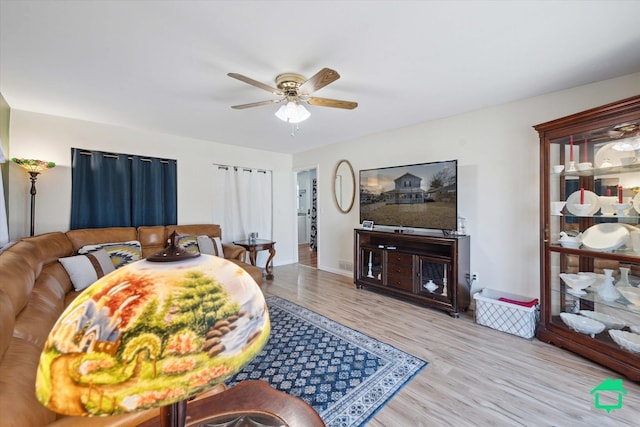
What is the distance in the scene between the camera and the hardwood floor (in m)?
1.57

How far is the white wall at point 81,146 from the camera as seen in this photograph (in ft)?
10.1

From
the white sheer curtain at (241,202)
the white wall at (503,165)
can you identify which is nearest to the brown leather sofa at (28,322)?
the white sheer curtain at (241,202)

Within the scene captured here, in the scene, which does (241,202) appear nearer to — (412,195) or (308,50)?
(412,195)

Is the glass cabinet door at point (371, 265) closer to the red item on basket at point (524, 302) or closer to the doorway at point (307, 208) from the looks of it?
the red item on basket at point (524, 302)

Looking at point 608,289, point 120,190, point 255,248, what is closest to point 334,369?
point 608,289

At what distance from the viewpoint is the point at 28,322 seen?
1.30 metres

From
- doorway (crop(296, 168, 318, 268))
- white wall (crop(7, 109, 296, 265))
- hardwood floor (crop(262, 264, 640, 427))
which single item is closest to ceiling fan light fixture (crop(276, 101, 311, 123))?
hardwood floor (crop(262, 264, 640, 427))

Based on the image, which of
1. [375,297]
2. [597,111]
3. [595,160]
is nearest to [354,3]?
[597,111]

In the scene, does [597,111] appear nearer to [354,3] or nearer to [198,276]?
[354,3]

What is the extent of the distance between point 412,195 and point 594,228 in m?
1.68

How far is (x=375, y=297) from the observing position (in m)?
3.57

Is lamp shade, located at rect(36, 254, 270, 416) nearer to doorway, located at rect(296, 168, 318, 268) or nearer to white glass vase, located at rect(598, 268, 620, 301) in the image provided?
white glass vase, located at rect(598, 268, 620, 301)

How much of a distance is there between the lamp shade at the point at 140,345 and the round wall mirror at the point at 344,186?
4.12 m

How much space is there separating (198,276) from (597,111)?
2925 mm
